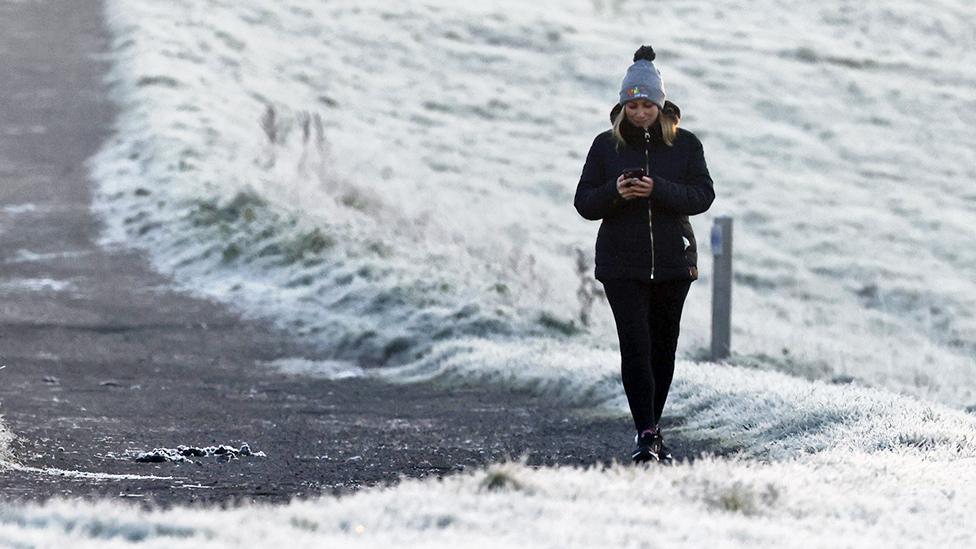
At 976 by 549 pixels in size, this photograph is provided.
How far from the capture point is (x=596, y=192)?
754 cm

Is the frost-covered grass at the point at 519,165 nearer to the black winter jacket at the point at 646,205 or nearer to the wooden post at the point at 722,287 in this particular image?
the wooden post at the point at 722,287

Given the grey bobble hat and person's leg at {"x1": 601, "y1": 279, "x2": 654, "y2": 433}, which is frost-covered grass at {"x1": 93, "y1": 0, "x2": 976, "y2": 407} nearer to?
person's leg at {"x1": 601, "y1": 279, "x2": 654, "y2": 433}

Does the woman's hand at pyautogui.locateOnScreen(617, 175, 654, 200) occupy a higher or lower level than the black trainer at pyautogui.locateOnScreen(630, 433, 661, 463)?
higher

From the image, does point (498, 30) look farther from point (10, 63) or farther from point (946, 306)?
point (946, 306)

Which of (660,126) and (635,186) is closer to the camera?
(635,186)

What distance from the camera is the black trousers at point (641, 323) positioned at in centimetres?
757

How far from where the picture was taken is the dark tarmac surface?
7.72 metres

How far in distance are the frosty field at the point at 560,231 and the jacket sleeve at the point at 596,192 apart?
138 centimetres

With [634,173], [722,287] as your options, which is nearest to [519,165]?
[722,287]

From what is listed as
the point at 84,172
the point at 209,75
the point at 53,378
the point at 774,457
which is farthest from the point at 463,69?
the point at 774,457

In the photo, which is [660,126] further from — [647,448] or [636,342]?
[647,448]

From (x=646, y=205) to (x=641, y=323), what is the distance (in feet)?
1.80

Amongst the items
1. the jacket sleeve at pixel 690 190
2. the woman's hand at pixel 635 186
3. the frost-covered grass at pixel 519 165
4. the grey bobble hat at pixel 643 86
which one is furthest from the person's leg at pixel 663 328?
the frost-covered grass at pixel 519 165

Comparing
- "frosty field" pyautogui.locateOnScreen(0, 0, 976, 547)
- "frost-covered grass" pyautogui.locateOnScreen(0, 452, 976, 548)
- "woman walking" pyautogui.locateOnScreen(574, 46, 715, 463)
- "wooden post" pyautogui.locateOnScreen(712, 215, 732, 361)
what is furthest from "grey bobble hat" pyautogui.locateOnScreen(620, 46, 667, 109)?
"wooden post" pyautogui.locateOnScreen(712, 215, 732, 361)
